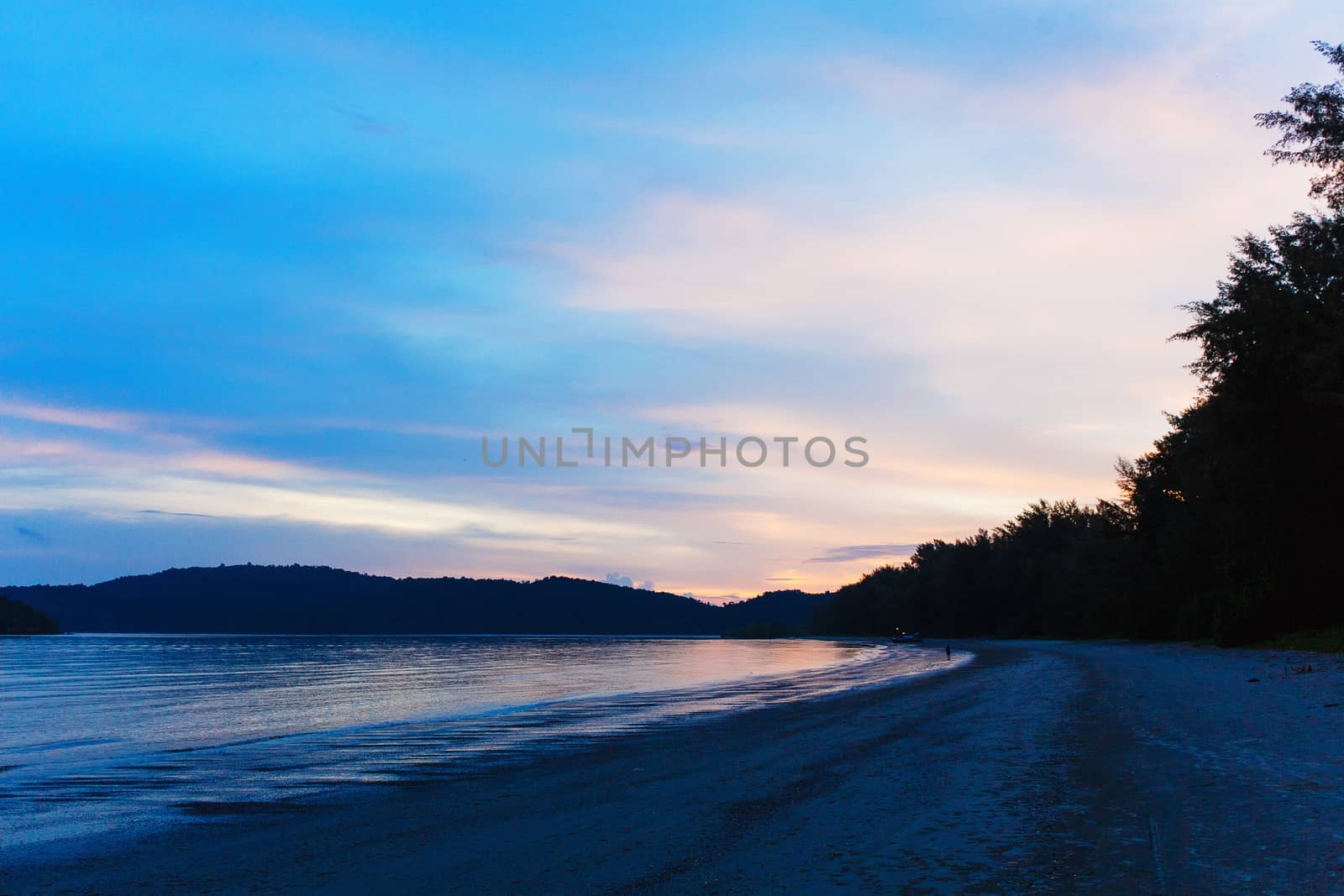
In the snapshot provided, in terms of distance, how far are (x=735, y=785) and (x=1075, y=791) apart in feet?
13.3

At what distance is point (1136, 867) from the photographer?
754 cm

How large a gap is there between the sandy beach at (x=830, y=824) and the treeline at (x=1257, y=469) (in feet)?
60.2

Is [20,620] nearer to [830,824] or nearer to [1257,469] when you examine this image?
[1257,469]

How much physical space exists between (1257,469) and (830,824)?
125 ft

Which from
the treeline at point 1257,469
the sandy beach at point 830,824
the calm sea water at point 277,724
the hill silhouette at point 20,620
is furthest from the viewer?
the hill silhouette at point 20,620

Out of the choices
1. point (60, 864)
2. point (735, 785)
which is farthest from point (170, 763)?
point (735, 785)

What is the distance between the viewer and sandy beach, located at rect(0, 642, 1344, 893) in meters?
7.67

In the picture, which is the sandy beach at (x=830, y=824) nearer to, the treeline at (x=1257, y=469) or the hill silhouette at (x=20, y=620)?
the treeline at (x=1257, y=469)

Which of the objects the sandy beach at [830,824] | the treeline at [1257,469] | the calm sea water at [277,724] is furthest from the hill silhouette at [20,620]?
the sandy beach at [830,824]

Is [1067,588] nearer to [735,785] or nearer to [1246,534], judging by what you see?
[1246,534]

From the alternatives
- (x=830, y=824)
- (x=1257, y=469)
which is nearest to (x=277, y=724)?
(x=830, y=824)

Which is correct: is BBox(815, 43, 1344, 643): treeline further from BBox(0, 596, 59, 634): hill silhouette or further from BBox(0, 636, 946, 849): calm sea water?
BBox(0, 596, 59, 634): hill silhouette

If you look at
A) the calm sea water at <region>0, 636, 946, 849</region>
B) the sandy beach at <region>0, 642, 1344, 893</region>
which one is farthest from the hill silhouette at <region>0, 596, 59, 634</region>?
the sandy beach at <region>0, 642, 1344, 893</region>

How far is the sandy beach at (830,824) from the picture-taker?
302 inches
